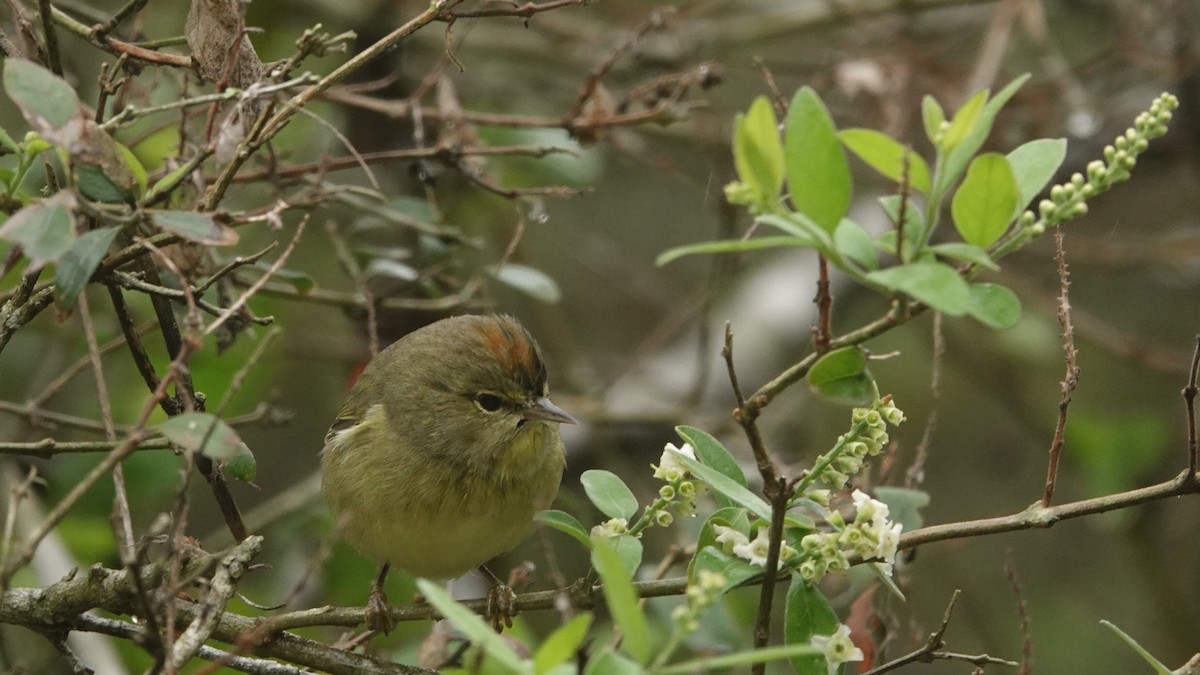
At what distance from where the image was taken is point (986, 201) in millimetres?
1721

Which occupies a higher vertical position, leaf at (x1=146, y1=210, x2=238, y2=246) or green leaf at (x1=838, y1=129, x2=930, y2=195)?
green leaf at (x1=838, y1=129, x2=930, y2=195)

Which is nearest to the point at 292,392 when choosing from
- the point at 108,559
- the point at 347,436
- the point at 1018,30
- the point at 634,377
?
the point at 634,377

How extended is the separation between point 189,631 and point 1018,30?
6038 millimetres

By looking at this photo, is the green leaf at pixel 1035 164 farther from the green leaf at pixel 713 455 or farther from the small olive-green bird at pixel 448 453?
the small olive-green bird at pixel 448 453

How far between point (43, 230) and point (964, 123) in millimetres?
1323

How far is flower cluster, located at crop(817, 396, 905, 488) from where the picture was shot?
2.04 meters

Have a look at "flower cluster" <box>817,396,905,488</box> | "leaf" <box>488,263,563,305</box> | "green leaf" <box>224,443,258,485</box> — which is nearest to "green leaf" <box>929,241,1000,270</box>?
"flower cluster" <box>817,396,905,488</box>

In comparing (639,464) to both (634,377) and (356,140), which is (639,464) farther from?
(356,140)

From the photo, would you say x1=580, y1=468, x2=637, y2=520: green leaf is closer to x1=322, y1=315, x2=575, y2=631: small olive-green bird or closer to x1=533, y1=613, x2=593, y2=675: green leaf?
x1=533, y1=613, x2=593, y2=675: green leaf

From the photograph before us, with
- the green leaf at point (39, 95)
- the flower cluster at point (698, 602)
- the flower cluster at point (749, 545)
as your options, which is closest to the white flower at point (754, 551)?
the flower cluster at point (749, 545)

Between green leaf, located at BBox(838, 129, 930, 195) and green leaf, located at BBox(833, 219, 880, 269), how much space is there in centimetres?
10

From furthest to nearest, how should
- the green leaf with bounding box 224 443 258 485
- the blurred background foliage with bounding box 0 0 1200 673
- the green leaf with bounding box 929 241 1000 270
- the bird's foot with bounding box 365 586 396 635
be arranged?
the blurred background foliage with bounding box 0 0 1200 673
the bird's foot with bounding box 365 586 396 635
the green leaf with bounding box 224 443 258 485
the green leaf with bounding box 929 241 1000 270

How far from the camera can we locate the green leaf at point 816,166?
170 cm

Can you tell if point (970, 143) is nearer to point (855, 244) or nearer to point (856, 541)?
point (855, 244)
